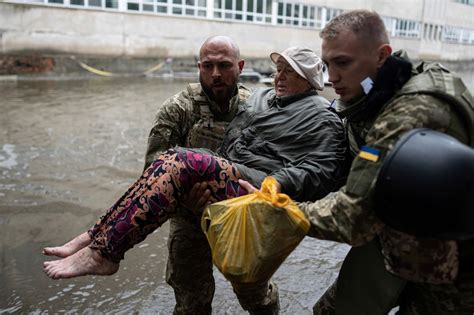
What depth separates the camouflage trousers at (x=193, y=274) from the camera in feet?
9.71

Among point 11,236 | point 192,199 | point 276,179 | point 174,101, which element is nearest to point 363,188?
point 276,179

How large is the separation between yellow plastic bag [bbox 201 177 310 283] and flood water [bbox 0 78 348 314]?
5.97 ft

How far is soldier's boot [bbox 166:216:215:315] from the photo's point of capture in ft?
9.72

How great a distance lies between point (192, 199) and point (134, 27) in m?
20.1

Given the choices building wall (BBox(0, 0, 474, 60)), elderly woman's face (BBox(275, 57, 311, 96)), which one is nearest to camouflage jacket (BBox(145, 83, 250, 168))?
elderly woman's face (BBox(275, 57, 311, 96))

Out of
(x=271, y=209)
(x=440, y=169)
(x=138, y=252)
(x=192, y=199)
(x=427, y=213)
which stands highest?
(x=440, y=169)

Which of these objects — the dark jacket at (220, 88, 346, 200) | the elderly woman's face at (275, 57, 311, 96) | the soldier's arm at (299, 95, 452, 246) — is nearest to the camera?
the soldier's arm at (299, 95, 452, 246)

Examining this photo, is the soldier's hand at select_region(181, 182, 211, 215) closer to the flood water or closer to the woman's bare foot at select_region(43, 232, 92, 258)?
the woman's bare foot at select_region(43, 232, 92, 258)

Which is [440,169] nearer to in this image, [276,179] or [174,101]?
[276,179]

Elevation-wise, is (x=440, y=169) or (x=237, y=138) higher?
(x=440, y=169)

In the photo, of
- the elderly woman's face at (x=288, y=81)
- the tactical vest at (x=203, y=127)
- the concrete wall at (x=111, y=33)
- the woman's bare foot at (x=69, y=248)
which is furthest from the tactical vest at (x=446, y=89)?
the concrete wall at (x=111, y=33)

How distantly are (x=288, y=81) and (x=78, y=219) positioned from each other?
344 centimetres

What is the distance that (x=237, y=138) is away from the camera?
109 inches

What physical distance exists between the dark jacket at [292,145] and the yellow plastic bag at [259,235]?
33 cm
